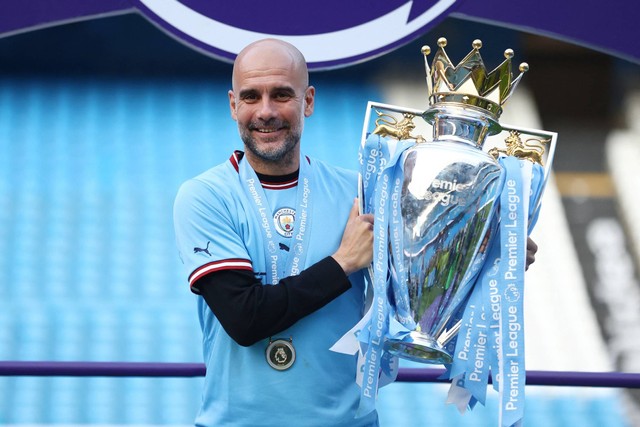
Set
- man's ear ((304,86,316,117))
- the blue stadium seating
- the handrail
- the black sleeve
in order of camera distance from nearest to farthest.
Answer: the black sleeve < man's ear ((304,86,316,117)) < the handrail < the blue stadium seating

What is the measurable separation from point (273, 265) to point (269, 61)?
38 centimetres

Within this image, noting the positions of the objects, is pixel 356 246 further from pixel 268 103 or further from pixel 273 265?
pixel 268 103

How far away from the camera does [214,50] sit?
10.5ft

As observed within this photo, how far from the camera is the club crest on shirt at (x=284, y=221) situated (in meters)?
2.01

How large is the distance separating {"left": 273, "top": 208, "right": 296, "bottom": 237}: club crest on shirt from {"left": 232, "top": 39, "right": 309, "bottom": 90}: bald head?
0.80ft

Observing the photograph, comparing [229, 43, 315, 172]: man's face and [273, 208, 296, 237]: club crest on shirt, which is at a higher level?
[229, 43, 315, 172]: man's face

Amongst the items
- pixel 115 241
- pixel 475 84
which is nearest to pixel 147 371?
pixel 475 84

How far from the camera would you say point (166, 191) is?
4.02 m

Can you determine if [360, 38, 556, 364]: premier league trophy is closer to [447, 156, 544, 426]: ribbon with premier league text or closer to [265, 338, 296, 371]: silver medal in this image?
[447, 156, 544, 426]: ribbon with premier league text

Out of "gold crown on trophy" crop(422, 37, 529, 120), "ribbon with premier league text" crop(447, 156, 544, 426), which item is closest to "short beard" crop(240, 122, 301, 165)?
"gold crown on trophy" crop(422, 37, 529, 120)

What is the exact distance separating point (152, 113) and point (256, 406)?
91.2 inches

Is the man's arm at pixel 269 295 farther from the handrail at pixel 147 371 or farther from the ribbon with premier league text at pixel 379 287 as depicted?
the handrail at pixel 147 371

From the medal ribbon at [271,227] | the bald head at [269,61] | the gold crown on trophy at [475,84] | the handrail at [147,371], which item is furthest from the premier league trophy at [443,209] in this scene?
the handrail at [147,371]

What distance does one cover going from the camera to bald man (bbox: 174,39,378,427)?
190cm
